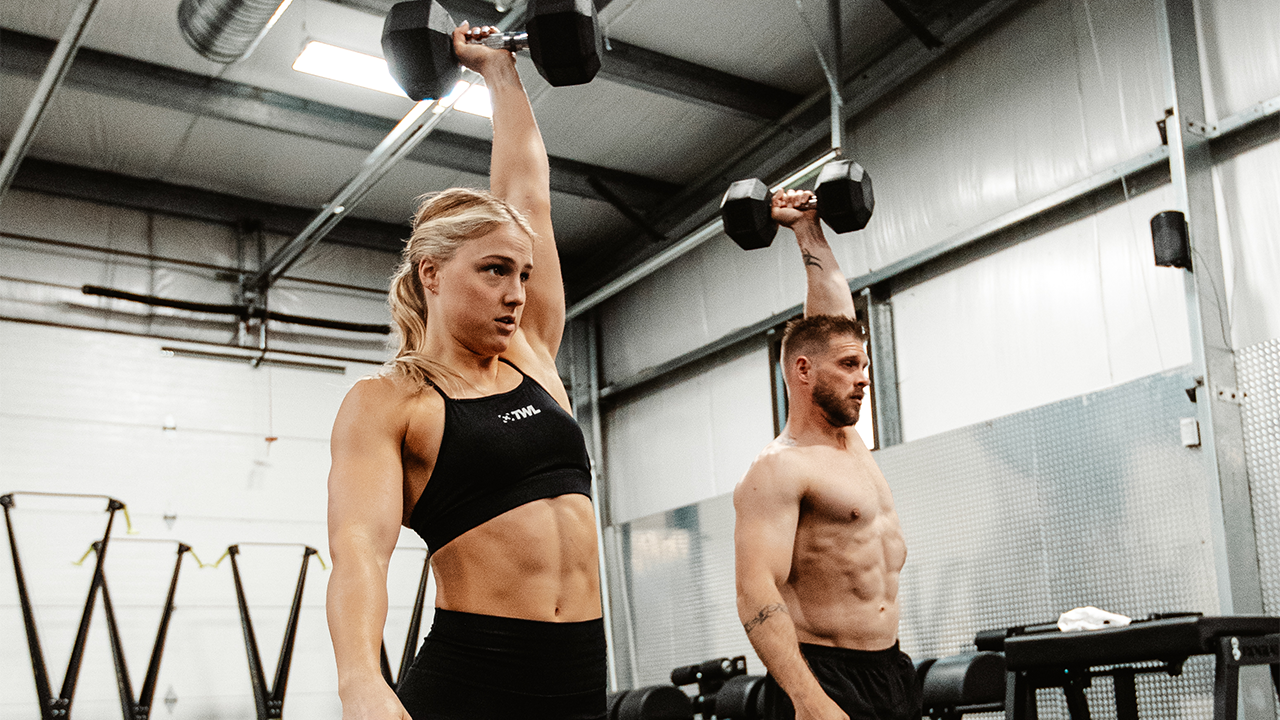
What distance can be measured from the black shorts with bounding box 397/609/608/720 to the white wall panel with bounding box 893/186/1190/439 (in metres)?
3.72

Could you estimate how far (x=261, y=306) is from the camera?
7.98 meters

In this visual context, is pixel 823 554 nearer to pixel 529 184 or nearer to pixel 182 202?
pixel 529 184

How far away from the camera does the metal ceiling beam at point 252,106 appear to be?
604cm

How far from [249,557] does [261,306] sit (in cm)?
178

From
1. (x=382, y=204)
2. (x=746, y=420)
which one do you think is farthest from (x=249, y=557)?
(x=746, y=420)

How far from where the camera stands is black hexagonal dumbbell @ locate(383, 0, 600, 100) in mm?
2438

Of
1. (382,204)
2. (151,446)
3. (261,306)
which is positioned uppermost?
(382,204)

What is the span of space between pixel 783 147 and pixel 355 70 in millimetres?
2574

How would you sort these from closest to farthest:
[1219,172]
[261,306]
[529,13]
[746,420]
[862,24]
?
[529,13]
[1219,172]
[862,24]
[746,420]
[261,306]

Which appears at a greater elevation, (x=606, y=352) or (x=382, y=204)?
(x=382, y=204)

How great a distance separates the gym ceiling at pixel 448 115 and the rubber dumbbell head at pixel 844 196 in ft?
6.37

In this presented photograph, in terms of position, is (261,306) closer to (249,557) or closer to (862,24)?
(249,557)

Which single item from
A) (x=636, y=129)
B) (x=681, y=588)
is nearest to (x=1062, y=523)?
(x=681, y=588)

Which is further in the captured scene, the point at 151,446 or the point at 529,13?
the point at 151,446
